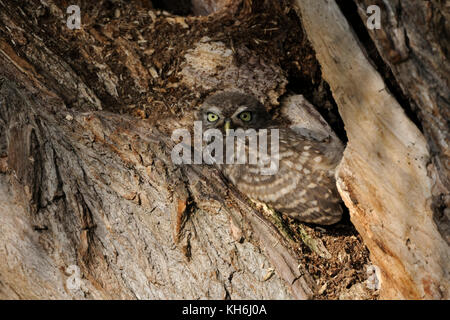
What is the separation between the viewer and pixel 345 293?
259cm

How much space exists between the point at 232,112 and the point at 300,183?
2.92 ft

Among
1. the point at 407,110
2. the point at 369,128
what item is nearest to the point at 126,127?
the point at 369,128

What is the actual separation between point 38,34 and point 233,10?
68.9 inches

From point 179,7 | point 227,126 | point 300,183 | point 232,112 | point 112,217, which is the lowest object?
point 300,183

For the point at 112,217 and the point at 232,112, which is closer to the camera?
the point at 112,217

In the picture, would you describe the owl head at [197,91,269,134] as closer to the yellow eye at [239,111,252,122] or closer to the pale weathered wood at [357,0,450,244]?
the yellow eye at [239,111,252,122]

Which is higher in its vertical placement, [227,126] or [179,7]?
[179,7]

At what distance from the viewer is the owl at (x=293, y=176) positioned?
2.93m

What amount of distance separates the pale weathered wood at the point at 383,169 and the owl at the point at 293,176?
390mm

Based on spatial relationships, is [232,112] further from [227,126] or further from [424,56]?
[424,56]

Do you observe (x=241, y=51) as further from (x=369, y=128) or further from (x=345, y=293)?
(x=345, y=293)

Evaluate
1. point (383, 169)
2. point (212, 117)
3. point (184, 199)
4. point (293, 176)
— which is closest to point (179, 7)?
point (212, 117)

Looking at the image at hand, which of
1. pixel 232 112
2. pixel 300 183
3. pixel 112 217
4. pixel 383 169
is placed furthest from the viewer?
pixel 232 112

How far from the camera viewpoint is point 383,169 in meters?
2.32
